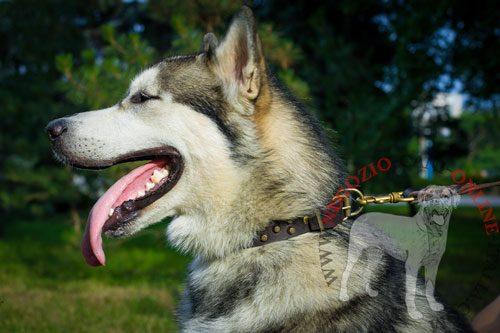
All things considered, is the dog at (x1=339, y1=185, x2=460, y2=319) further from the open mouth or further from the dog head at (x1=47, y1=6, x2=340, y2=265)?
the open mouth

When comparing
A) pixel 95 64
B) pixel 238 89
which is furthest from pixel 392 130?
pixel 238 89

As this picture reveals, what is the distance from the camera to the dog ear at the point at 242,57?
2320 mm

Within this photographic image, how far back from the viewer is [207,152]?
248 centimetres

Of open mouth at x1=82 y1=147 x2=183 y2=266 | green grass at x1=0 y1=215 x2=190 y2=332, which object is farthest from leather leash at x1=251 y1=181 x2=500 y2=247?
green grass at x1=0 y1=215 x2=190 y2=332

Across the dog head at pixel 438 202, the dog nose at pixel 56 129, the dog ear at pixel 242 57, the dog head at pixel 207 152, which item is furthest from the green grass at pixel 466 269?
the dog nose at pixel 56 129

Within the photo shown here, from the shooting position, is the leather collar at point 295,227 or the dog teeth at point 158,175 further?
the dog teeth at point 158,175

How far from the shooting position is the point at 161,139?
2.56m

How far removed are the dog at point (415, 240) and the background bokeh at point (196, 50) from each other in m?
0.57

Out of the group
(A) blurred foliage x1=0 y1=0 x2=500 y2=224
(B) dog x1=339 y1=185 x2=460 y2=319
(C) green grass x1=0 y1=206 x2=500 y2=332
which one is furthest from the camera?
(A) blurred foliage x1=0 y1=0 x2=500 y2=224

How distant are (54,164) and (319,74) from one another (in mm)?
7031

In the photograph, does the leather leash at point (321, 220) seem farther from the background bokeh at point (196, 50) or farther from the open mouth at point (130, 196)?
the background bokeh at point (196, 50)

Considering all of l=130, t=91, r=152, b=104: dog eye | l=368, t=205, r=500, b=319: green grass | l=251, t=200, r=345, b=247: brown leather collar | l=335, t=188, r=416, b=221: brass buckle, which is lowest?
l=368, t=205, r=500, b=319: green grass

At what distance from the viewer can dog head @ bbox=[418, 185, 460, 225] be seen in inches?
94.1

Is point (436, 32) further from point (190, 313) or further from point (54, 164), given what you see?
point (54, 164)
